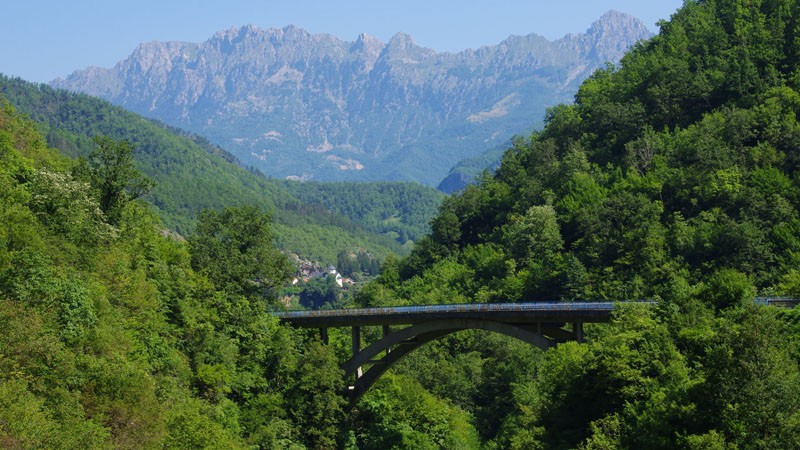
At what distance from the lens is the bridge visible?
2795 inches

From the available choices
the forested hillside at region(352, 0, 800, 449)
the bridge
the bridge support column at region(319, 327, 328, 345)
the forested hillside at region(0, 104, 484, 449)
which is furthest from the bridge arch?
the forested hillside at region(352, 0, 800, 449)

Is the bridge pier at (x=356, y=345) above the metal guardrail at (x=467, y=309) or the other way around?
the other way around

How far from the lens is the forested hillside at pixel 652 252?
47906mm

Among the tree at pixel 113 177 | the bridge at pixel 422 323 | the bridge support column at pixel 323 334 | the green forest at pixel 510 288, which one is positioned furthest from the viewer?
the bridge support column at pixel 323 334

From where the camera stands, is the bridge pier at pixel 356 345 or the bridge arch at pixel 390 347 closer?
the bridge arch at pixel 390 347

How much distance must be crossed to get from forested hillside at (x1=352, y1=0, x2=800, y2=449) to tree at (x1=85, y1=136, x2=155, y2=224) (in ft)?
88.9

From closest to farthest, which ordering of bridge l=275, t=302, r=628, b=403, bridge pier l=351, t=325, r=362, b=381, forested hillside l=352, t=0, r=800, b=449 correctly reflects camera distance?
forested hillside l=352, t=0, r=800, b=449
bridge l=275, t=302, r=628, b=403
bridge pier l=351, t=325, r=362, b=381

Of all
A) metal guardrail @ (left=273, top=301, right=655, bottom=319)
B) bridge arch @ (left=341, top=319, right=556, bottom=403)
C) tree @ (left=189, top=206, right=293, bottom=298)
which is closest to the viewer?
metal guardrail @ (left=273, top=301, right=655, bottom=319)

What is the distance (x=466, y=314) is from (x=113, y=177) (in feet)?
77.3

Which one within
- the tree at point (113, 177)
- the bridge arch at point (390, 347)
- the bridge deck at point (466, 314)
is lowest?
the bridge arch at point (390, 347)

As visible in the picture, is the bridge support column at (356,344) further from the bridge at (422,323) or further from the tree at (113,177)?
the tree at (113,177)

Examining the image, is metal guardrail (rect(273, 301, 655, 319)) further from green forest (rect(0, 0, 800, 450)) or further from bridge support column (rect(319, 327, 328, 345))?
green forest (rect(0, 0, 800, 450))

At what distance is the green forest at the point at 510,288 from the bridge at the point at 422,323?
167cm

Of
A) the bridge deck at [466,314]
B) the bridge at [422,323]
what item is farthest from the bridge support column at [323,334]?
the bridge deck at [466,314]
